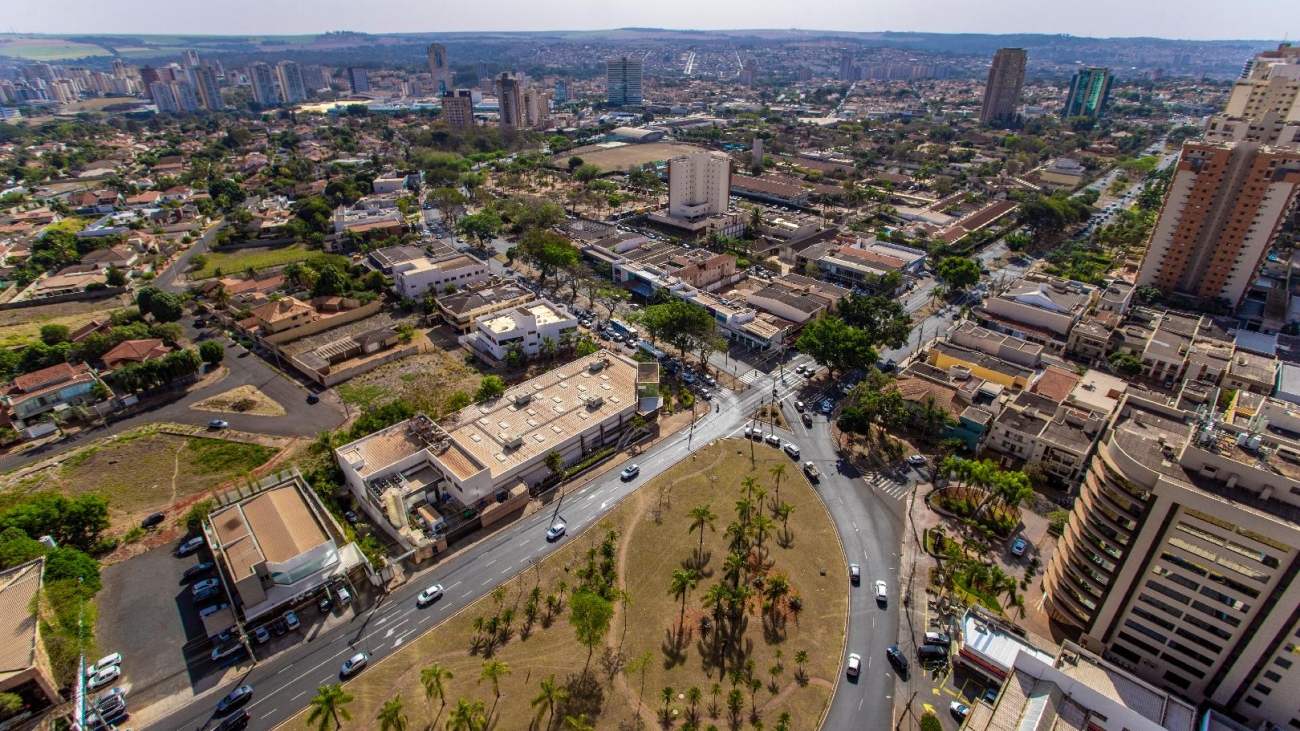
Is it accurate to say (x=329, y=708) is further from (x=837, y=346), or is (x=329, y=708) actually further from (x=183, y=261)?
(x=183, y=261)

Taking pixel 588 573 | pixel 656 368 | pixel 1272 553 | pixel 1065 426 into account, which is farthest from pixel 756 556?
pixel 1065 426

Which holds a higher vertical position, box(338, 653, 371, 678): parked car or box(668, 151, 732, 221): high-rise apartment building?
box(668, 151, 732, 221): high-rise apartment building

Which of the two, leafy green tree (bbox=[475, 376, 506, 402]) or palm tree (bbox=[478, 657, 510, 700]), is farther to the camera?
leafy green tree (bbox=[475, 376, 506, 402])

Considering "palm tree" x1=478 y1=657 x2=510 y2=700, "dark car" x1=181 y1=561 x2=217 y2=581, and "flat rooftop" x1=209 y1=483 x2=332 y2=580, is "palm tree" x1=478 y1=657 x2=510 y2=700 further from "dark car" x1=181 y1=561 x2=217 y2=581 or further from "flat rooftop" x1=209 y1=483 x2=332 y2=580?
"dark car" x1=181 y1=561 x2=217 y2=581

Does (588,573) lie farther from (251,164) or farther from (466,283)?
(251,164)

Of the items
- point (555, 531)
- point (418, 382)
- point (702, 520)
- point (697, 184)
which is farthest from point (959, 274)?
point (418, 382)

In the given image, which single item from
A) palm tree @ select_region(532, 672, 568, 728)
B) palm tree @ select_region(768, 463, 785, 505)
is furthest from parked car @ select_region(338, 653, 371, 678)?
palm tree @ select_region(768, 463, 785, 505)

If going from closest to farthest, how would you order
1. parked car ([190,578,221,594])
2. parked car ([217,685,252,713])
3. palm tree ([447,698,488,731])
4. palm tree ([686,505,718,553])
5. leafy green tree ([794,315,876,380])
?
1. palm tree ([447,698,488,731])
2. parked car ([217,685,252,713])
3. parked car ([190,578,221,594])
4. palm tree ([686,505,718,553])
5. leafy green tree ([794,315,876,380])
